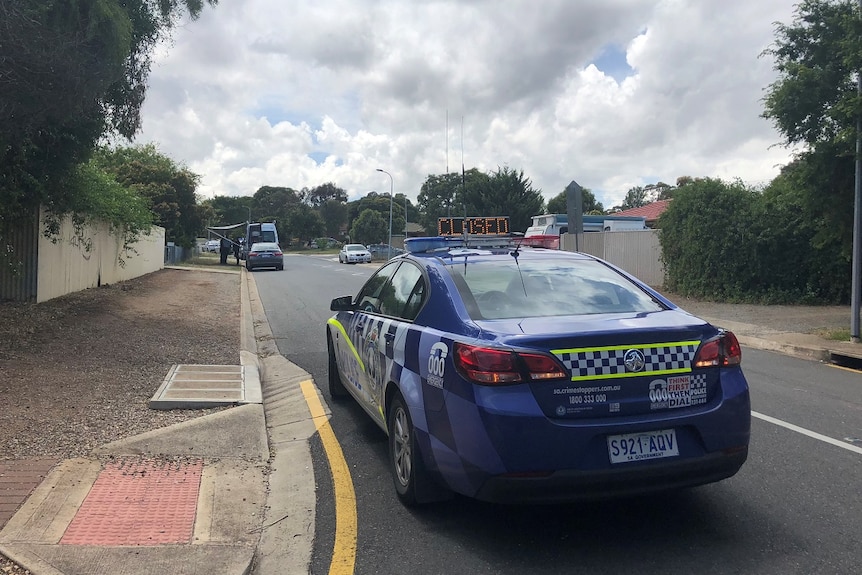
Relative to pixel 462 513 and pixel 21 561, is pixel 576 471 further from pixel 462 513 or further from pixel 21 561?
pixel 21 561

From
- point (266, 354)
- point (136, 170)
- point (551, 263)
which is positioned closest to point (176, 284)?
point (266, 354)

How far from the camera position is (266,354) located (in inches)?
419

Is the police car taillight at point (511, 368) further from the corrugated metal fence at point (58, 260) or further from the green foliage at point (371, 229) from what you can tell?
the green foliage at point (371, 229)

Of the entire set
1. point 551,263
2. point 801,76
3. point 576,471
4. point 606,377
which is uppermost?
point 801,76

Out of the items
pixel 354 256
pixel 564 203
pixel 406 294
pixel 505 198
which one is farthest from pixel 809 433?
pixel 564 203

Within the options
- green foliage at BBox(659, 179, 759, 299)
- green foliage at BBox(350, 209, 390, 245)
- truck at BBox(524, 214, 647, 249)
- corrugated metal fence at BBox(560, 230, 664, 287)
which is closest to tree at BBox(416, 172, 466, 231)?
green foliage at BBox(350, 209, 390, 245)

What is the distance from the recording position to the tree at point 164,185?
35.3m

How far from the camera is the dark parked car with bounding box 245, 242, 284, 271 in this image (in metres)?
34.7

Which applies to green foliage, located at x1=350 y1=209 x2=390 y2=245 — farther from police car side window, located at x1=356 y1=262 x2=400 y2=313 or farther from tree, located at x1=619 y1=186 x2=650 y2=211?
police car side window, located at x1=356 y1=262 x2=400 y2=313

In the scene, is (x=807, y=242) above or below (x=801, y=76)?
below

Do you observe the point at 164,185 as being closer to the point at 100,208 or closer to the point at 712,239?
the point at 100,208

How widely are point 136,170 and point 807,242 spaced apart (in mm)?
31673

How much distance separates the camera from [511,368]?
3.54 meters

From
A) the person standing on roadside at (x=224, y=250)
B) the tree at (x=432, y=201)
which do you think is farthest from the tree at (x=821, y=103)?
the tree at (x=432, y=201)
